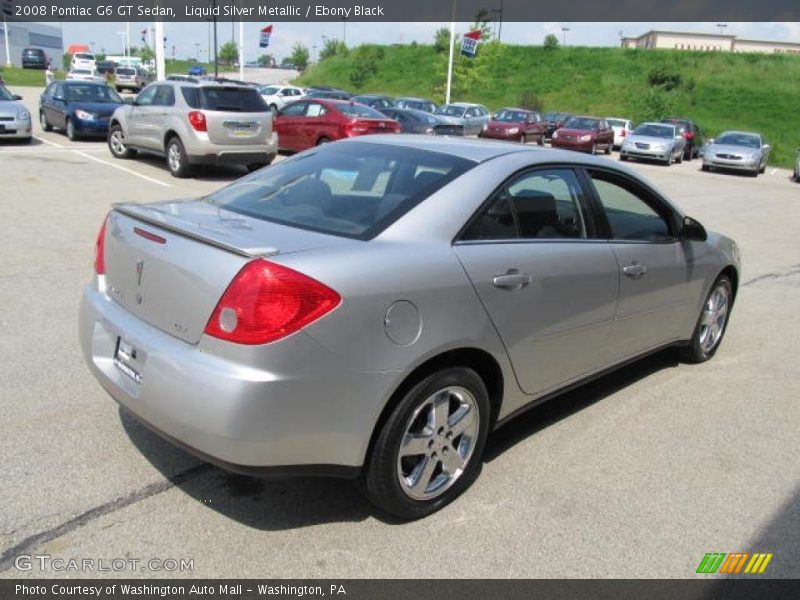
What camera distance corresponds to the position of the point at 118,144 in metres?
15.2

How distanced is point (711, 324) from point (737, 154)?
73.7 feet

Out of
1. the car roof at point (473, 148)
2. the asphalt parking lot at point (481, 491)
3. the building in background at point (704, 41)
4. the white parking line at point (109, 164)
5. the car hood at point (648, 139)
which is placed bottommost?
the white parking line at point (109, 164)

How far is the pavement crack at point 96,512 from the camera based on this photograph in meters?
2.70

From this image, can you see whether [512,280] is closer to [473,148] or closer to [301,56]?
[473,148]

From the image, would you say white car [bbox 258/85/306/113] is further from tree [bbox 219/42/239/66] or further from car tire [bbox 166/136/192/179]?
tree [bbox 219/42/239/66]

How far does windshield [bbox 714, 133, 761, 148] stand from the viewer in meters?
26.1

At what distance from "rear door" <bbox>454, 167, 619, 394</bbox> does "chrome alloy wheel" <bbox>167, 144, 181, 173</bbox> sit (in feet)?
35.0

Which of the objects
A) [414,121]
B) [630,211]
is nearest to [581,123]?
[414,121]

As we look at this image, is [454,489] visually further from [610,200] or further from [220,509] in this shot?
[610,200]

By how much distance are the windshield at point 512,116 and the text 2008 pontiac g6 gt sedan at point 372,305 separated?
25.9 meters

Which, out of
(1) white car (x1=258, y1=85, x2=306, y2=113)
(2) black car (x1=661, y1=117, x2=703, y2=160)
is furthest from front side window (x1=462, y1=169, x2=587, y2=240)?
(1) white car (x1=258, y1=85, x2=306, y2=113)

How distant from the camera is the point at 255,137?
13.1 m

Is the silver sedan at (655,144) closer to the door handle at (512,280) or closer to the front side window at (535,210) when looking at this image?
the front side window at (535,210)

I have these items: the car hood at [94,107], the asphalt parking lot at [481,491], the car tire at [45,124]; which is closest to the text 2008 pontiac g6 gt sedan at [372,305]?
the asphalt parking lot at [481,491]
